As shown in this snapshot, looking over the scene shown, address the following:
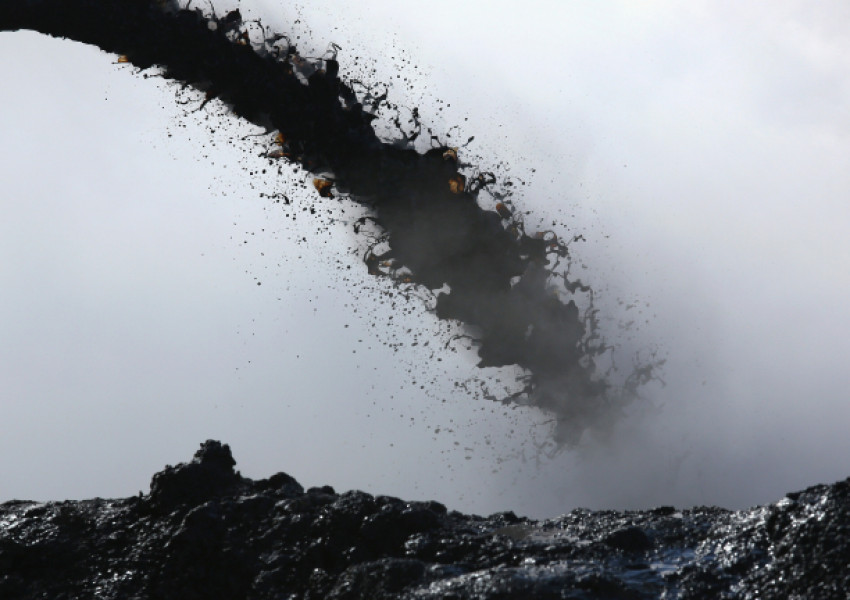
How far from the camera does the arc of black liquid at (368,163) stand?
15406 millimetres

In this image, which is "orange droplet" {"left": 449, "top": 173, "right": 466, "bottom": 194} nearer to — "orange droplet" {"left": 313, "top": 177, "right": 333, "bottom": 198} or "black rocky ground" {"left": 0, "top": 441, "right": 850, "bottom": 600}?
"orange droplet" {"left": 313, "top": 177, "right": 333, "bottom": 198}

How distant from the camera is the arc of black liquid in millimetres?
15406

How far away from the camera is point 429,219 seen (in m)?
17.7

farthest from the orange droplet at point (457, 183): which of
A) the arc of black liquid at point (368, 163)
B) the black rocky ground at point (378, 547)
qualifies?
the black rocky ground at point (378, 547)

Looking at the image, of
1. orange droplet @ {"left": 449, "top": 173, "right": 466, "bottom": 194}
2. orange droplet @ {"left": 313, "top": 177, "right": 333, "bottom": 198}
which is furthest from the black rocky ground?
orange droplet @ {"left": 449, "top": 173, "right": 466, "bottom": 194}

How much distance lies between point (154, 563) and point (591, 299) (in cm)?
1545

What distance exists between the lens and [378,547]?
7242 mm

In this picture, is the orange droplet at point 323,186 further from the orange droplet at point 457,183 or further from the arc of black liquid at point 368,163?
the orange droplet at point 457,183

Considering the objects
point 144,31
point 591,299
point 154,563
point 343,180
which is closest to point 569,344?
point 591,299

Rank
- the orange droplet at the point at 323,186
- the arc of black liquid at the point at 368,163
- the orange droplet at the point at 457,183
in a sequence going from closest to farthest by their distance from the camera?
the arc of black liquid at the point at 368,163
the orange droplet at the point at 323,186
the orange droplet at the point at 457,183

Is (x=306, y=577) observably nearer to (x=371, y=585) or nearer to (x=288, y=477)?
(x=371, y=585)

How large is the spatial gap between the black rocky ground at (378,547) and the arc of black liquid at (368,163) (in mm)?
9002

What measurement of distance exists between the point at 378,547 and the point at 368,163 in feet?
35.6

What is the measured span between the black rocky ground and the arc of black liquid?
9.00 metres
